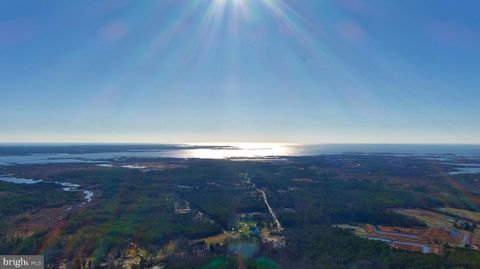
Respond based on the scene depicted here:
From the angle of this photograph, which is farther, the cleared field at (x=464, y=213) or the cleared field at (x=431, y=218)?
the cleared field at (x=464, y=213)

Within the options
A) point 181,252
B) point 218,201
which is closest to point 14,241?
point 181,252

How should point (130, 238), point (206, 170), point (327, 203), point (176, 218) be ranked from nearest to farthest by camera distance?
point (130, 238) < point (176, 218) < point (327, 203) < point (206, 170)

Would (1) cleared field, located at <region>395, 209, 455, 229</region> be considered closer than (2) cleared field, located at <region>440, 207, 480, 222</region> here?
Yes

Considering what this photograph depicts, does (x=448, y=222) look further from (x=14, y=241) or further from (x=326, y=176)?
(x=14, y=241)

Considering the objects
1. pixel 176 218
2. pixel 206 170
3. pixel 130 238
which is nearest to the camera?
pixel 130 238

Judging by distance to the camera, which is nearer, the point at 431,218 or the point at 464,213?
the point at 431,218

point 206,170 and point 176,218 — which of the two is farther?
point 206,170

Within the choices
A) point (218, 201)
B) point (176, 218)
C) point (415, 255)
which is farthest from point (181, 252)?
point (218, 201)

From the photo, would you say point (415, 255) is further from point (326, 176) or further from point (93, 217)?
point (326, 176)
